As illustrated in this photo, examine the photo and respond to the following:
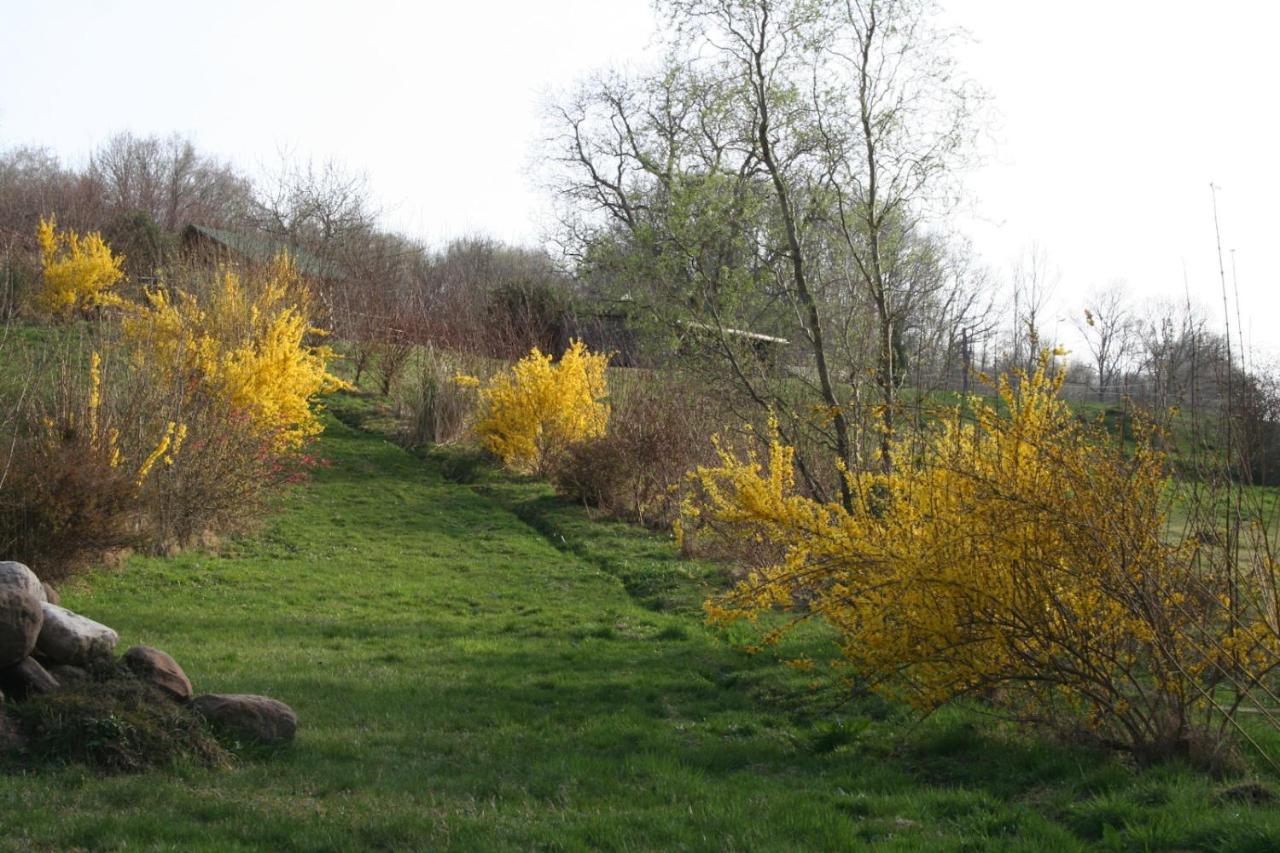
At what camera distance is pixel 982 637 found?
6.04m

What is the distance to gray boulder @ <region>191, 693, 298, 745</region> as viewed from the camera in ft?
20.0

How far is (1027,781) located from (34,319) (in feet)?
90.7

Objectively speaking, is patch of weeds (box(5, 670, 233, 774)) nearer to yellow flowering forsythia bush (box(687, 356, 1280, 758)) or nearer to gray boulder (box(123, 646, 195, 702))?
gray boulder (box(123, 646, 195, 702))

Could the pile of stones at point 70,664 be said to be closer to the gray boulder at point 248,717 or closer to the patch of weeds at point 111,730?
the gray boulder at point 248,717

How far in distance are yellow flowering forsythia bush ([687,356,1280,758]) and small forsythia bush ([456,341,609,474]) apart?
1342cm

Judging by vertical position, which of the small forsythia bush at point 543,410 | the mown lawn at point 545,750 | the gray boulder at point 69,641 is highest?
the small forsythia bush at point 543,410

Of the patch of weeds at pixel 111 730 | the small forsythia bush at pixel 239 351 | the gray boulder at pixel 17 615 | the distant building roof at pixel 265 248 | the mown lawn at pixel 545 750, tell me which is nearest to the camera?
the mown lawn at pixel 545 750

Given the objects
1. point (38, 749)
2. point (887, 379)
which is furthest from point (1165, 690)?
point (38, 749)

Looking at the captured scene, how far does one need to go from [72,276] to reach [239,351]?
12805mm

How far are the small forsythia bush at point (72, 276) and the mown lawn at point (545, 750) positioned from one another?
53.2 feet

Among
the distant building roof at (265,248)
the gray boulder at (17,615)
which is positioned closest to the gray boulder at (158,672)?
the gray boulder at (17,615)

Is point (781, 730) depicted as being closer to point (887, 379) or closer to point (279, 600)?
point (887, 379)

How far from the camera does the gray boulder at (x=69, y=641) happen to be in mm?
6375

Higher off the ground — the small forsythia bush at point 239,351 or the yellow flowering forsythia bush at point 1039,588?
the small forsythia bush at point 239,351
